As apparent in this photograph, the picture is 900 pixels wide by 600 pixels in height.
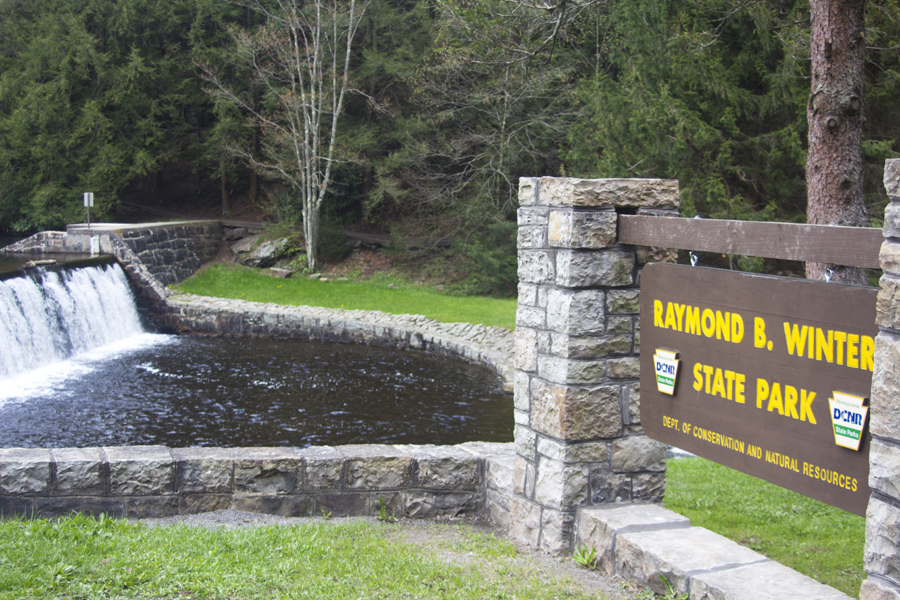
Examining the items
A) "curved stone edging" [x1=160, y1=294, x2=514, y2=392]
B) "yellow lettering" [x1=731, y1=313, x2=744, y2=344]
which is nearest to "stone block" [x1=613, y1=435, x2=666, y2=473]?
"yellow lettering" [x1=731, y1=313, x2=744, y2=344]

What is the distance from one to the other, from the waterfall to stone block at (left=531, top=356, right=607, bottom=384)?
11.1 meters

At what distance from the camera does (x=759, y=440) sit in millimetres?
3141

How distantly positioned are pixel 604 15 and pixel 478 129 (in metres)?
5.78

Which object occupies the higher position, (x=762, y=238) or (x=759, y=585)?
(x=762, y=238)

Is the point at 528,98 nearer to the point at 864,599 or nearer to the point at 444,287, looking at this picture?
the point at 444,287

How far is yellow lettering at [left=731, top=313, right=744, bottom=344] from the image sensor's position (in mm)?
3207

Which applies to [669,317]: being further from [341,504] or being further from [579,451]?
[341,504]

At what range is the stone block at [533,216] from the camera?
13.5 ft

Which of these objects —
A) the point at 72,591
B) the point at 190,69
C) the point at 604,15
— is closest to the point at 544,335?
the point at 72,591

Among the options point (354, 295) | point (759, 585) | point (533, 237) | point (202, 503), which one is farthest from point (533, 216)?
point (354, 295)

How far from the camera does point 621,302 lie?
4035mm

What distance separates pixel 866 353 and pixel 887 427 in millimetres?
343

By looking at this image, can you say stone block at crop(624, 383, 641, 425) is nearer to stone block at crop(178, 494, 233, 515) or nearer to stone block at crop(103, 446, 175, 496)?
stone block at crop(178, 494, 233, 515)

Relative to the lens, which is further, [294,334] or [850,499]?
[294,334]
